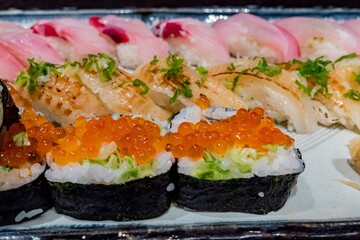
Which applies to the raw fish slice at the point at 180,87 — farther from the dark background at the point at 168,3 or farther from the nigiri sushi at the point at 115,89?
the dark background at the point at 168,3

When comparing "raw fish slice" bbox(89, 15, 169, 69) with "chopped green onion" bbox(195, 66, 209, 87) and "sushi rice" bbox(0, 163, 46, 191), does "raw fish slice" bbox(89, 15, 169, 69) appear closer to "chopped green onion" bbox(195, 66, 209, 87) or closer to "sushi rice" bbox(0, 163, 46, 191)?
"chopped green onion" bbox(195, 66, 209, 87)

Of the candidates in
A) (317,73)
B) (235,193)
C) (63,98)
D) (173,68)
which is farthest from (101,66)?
(317,73)

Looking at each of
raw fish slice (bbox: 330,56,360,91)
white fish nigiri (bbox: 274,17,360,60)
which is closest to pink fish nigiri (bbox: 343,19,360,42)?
white fish nigiri (bbox: 274,17,360,60)

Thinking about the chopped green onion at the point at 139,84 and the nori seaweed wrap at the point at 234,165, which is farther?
the chopped green onion at the point at 139,84

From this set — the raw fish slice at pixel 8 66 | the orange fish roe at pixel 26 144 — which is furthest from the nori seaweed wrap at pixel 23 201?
the raw fish slice at pixel 8 66

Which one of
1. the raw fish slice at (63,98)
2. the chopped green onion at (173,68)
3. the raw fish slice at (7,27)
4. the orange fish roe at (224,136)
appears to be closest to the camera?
the orange fish roe at (224,136)

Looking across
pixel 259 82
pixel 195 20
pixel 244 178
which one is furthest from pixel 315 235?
pixel 195 20

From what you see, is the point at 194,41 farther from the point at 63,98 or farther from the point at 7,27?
the point at 7,27

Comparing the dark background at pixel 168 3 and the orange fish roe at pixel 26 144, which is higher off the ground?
the orange fish roe at pixel 26 144
